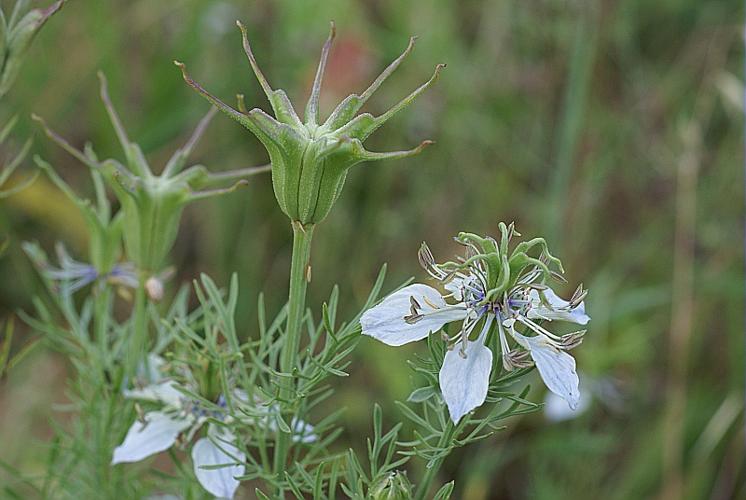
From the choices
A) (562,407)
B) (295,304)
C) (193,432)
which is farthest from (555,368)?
(562,407)

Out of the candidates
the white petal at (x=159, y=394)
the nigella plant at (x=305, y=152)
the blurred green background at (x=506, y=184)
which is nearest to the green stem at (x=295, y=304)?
the nigella plant at (x=305, y=152)

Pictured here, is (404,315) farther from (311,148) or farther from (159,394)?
(159,394)

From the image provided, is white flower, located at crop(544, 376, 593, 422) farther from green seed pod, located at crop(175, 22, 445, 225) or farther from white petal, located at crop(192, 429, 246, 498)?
green seed pod, located at crop(175, 22, 445, 225)

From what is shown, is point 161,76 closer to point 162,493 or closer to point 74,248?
point 74,248

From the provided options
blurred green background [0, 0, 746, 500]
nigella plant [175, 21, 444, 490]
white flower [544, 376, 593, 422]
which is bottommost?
white flower [544, 376, 593, 422]

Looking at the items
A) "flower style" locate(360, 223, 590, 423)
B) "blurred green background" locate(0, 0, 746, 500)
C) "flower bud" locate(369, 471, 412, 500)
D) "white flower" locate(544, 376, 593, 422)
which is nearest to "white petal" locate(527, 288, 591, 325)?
"flower style" locate(360, 223, 590, 423)
